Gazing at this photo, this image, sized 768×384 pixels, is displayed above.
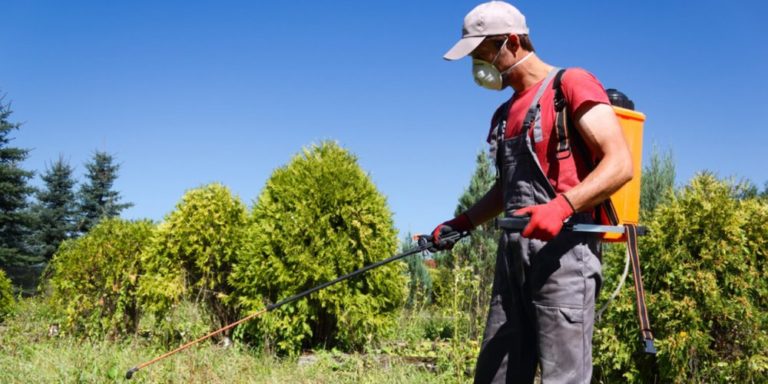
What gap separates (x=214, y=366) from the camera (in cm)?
490

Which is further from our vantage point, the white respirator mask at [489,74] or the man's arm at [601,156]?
the white respirator mask at [489,74]

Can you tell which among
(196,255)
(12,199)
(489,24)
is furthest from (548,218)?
(12,199)

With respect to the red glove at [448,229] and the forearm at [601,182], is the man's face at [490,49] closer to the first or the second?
the forearm at [601,182]

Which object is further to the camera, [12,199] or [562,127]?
[12,199]

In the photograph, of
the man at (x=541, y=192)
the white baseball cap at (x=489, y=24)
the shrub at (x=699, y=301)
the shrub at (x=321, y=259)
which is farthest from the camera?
the shrub at (x=321, y=259)

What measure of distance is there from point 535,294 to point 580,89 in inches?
29.5

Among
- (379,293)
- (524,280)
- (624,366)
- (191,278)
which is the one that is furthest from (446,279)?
(524,280)

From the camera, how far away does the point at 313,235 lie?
6086 mm

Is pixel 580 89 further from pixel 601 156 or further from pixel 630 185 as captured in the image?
pixel 630 185

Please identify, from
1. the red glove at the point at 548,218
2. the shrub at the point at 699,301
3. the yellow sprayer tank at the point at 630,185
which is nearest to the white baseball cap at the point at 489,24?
the yellow sprayer tank at the point at 630,185

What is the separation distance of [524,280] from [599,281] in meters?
0.27

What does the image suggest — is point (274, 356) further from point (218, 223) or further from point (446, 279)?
point (446, 279)

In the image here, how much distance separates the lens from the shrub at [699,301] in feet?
14.9

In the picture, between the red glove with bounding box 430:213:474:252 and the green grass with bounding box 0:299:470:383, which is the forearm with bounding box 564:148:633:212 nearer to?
the red glove with bounding box 430:213:474:252
